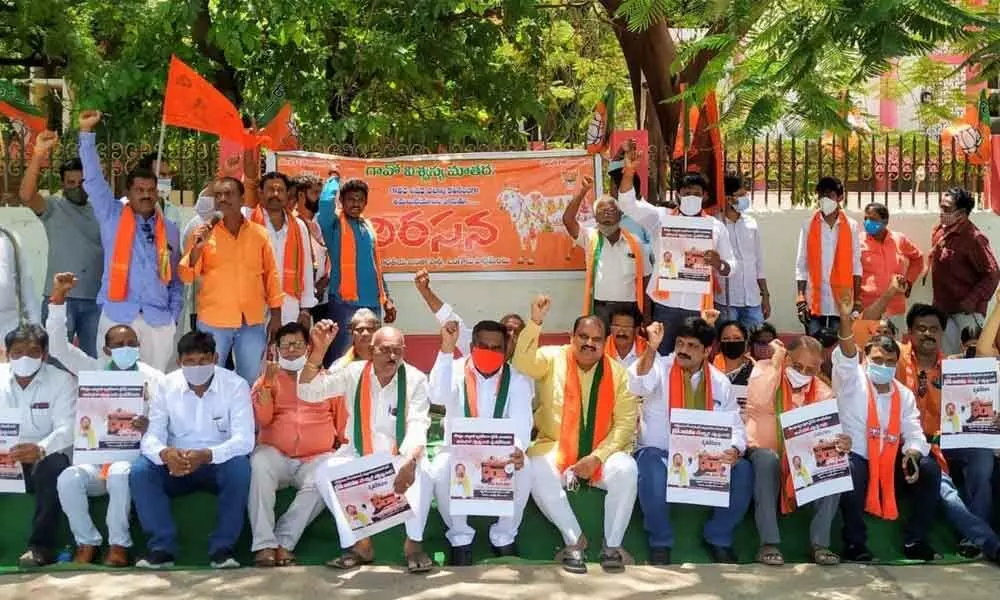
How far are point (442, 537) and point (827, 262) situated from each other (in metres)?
3.73

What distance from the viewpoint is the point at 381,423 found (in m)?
6.37

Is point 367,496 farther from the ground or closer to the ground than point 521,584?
farther from the ground

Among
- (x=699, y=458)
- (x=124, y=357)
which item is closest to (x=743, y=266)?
(x=699, y=458)

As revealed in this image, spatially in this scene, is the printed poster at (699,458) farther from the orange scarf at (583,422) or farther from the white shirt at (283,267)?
the white shirt at (283,267)

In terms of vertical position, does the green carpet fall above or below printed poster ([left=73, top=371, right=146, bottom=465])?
below

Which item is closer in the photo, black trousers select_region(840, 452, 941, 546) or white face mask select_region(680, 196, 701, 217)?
black trousers select_region(840, 452, 941, 546)

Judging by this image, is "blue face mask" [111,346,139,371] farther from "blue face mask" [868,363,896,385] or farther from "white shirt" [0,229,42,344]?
"blue face mask" [868,363,896,385]

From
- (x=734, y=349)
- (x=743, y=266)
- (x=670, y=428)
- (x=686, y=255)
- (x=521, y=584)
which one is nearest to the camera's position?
(x=521, y=584)

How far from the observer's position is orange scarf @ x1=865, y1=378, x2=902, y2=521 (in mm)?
6426

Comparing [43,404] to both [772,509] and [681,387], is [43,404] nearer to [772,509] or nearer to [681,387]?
[681,387]

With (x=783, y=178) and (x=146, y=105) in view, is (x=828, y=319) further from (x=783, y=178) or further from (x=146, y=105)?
(x=146, y=105)

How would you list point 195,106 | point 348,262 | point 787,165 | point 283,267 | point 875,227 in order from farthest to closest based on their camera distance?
point 787,165 → point 875,227 → point 195,106 → point 348,262 → point 283,267

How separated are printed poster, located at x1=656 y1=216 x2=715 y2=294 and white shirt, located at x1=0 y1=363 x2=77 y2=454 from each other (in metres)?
3.64

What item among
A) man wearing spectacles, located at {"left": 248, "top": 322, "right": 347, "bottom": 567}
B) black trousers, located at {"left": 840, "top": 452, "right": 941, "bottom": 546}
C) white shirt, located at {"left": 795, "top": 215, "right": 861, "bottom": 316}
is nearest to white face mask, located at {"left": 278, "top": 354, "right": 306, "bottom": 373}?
man wearing spectacles, located at {"left": 248, "top": 322, "right": 347, "bottom": 567}
